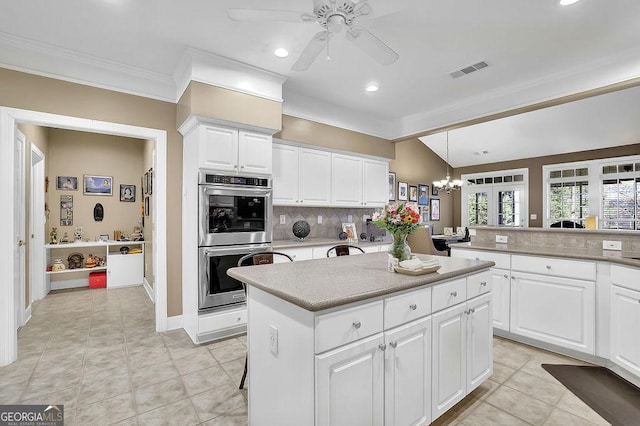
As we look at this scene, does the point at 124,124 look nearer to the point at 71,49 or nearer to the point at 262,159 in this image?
the point at 71,49

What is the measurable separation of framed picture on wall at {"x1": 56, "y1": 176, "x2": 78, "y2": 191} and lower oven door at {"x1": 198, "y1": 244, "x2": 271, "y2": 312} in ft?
13.3

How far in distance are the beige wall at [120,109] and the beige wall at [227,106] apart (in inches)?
9.4

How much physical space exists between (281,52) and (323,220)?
8.86ft

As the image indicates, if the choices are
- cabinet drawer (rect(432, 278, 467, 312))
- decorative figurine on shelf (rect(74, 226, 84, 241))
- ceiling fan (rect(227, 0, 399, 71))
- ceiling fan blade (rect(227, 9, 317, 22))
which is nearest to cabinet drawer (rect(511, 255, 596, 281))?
cabinet drawer (rect(432, 278, 467, 312))

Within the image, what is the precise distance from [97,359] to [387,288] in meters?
2.81

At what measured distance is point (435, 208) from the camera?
8.78 meters

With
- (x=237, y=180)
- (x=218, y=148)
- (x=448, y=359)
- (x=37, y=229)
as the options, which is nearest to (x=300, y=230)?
(x=237, y=180)

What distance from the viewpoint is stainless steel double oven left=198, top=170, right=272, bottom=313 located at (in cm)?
319

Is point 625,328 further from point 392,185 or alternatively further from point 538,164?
point 538,164

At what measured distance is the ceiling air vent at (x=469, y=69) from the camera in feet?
11.0

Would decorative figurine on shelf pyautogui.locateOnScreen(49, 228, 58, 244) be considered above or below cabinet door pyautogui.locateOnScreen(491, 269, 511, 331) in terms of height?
above

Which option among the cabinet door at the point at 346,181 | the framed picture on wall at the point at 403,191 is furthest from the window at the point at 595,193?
the cabinet door at the point at 346,181

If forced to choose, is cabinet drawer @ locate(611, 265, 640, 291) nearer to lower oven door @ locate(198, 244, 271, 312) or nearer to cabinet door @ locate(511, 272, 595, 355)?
cabinet door @ locate(511, 272, 595, 355)

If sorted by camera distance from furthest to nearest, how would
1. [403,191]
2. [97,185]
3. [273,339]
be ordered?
1. [403,191]
2. [97,185]
3. [273,339]
